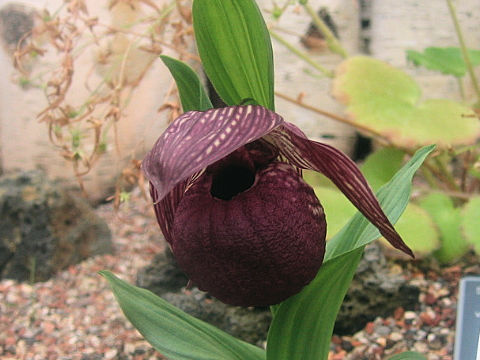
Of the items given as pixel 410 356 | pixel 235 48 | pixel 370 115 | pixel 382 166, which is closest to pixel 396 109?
pixel 370 115

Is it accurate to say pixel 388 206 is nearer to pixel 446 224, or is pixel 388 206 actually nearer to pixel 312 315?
pixel 312 315

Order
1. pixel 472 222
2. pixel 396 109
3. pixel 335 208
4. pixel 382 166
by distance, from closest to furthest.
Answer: pixel 472 222 → pixel 335 208 → pixel 396 109 → pixel 382 166

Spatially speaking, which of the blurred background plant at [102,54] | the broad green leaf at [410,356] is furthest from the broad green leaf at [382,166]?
the broad green leaf at [410,356]

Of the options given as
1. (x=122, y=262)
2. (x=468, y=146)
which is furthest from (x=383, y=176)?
(x=122, y=262)

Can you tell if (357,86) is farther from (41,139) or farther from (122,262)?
(41,139)

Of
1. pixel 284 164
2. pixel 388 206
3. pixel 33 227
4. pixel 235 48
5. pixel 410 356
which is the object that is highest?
pixel 235 48

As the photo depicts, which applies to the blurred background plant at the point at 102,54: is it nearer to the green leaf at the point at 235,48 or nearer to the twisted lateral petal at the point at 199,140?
the green leaf at the point at 235,48

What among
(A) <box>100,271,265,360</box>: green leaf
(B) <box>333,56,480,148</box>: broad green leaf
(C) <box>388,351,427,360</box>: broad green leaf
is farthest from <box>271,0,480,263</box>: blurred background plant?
(A) <box>100,271,265,360</box>: green leaf
